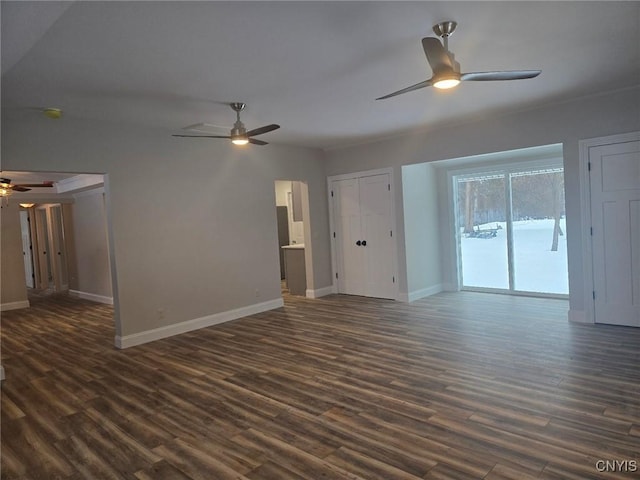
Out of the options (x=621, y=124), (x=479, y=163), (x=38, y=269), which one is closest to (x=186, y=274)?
(x=479, y=163)

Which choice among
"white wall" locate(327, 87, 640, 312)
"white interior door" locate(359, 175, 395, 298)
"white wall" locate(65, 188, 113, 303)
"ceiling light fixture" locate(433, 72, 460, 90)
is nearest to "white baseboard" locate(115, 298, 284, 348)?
"white interior door" locate(359, 175, 395, 298)

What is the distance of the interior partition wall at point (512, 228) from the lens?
20.9 ft

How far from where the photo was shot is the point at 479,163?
6918 millimetres

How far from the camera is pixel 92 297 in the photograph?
8.55 metres

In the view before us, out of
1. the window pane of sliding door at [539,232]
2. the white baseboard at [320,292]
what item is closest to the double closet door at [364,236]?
the white baseboard at [320,292]

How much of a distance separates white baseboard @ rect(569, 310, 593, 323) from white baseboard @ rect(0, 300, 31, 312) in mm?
9169

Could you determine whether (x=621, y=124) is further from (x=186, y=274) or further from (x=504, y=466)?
(x=186, y=274)

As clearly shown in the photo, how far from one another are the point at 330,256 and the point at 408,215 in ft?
5.60

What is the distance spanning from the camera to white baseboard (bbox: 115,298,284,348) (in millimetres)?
4989

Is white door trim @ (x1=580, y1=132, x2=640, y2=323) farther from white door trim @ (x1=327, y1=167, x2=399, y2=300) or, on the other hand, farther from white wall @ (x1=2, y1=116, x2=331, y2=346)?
white wall @ (x1=2, y1=116, x2=331, y2=346)

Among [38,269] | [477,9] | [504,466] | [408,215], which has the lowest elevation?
[504,466]

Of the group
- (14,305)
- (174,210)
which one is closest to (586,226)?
(174,210)

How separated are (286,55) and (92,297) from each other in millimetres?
7435

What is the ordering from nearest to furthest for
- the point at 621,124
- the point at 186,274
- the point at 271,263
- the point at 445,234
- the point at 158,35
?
the point at 158,35
the point at 621,124
the point at 186,274
the point at 271,263
the point at 445,234
